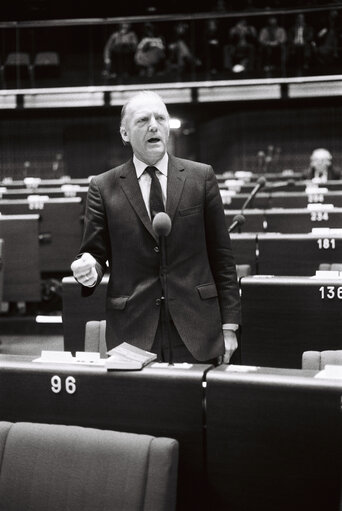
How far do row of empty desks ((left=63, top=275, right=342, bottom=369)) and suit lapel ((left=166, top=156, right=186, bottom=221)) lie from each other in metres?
1.04

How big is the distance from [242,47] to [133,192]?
1026 cm

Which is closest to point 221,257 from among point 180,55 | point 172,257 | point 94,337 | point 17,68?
point 172,257

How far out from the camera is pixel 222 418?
1612mm

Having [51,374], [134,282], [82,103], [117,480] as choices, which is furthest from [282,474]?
[82,103]

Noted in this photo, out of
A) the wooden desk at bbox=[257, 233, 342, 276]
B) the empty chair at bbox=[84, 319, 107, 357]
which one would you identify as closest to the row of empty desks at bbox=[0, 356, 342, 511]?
the empty chair at bbox=[84, 319, 107, 357]

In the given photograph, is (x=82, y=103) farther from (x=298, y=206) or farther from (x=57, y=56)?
(x=298, y=206)

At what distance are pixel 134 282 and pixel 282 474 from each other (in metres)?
0.75

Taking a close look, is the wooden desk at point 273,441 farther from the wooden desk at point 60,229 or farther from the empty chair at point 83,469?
the wooden desk at point 60,229

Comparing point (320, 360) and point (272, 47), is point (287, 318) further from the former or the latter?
point (272, 47)

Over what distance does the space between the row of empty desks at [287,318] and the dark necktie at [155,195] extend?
3.49ft

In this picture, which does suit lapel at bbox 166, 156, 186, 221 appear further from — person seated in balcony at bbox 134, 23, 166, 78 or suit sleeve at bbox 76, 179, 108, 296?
person seated in balcony at bbox 134, 23, 166, 78

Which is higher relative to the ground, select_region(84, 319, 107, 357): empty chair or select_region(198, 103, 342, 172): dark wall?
select_region(198, 103, 342, 172): dark wall

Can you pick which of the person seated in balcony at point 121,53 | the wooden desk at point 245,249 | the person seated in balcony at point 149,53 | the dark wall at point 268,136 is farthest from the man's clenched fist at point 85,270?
the dark wall at point 268,136

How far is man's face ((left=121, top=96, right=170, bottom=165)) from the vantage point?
2.09 metres
